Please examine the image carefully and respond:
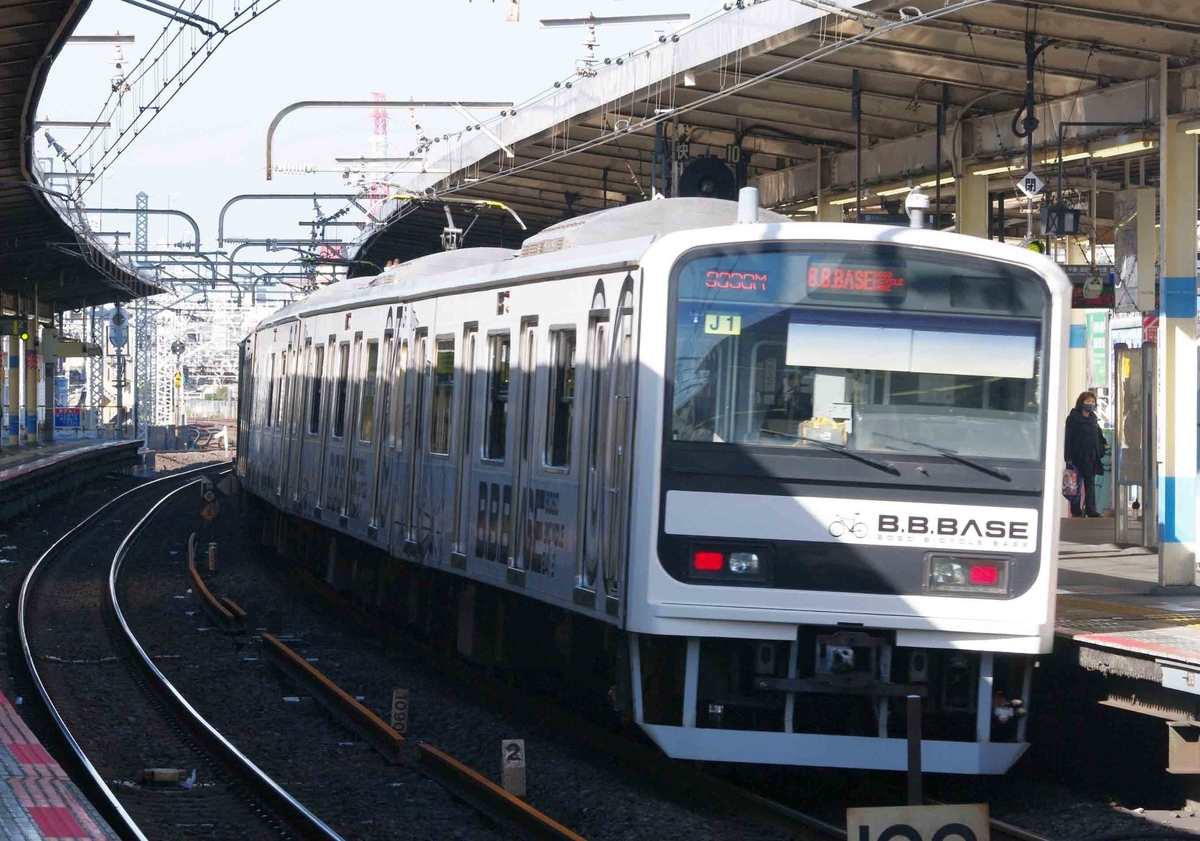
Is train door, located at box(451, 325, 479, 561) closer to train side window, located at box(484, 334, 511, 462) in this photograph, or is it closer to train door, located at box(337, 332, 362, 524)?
train side window, located at box(484, 334, 511, 462)

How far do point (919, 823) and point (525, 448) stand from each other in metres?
4.54

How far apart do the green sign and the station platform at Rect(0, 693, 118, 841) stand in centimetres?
1653

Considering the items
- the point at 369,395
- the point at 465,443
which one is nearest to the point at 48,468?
the point at 369,395

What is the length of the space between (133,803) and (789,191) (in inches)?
499

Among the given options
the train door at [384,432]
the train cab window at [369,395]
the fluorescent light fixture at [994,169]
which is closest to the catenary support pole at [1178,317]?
the fluorescent light fixture at [994,169]

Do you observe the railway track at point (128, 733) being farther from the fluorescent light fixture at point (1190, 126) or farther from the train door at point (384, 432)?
the fluorescent light fixture at point (1190, 126)

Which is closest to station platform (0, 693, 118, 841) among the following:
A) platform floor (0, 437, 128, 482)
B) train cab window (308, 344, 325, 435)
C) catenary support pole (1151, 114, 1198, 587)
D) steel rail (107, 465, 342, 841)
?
steel rail (107, 465, 342, 841)

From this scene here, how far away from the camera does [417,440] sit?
12.4 m

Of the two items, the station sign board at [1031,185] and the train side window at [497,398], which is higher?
the station sign board at [1031,185]

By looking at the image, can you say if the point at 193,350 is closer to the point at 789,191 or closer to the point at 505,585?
the point at 789,191

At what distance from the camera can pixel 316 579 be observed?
19016mm

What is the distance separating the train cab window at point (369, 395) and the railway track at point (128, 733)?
257cm

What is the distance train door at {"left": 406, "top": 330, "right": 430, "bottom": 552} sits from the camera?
1228 centimetres

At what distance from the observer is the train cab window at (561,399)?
9.35 metres
